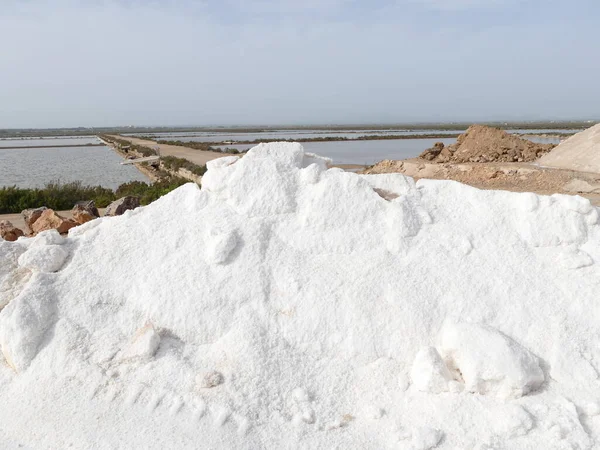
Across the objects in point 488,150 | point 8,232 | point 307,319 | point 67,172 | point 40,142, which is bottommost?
point 40,142

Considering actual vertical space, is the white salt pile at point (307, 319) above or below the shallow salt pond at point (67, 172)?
above

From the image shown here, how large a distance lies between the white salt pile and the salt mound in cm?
929

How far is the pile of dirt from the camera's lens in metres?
15.6

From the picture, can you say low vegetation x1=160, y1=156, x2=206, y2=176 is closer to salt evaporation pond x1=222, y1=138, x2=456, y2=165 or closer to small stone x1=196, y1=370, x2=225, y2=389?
salt evaporation pond x1=222, y1=138, x2=456, y2=165

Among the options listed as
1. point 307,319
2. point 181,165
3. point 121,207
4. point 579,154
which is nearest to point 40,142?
point 181,165

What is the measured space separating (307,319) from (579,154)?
12448 mm

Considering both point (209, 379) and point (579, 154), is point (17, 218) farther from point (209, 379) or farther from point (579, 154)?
point (579, 154)

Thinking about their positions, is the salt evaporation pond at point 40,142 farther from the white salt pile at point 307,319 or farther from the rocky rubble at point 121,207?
the white salt pile at point 307,319

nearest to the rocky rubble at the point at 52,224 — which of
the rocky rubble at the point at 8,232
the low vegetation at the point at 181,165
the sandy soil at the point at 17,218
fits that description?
the rocky rubble at the point at 8,232

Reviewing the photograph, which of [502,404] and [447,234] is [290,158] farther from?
[502,404]

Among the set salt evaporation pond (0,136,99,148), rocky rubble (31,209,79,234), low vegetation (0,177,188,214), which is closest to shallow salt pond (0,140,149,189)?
low vegetation (0,177,188,214)

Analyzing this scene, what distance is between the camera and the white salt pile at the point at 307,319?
3506 mm

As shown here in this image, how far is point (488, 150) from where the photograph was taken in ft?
52.1

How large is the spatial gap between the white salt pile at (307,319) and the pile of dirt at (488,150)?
37.4ft
